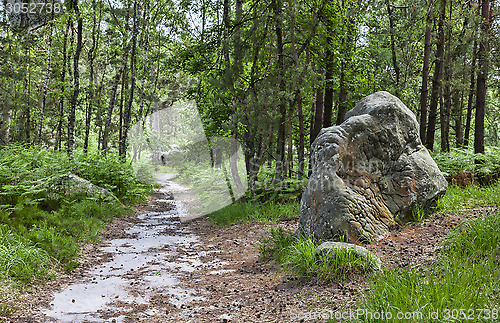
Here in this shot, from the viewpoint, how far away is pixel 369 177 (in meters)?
6.08

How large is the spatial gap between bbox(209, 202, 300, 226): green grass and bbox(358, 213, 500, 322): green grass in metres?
5.01

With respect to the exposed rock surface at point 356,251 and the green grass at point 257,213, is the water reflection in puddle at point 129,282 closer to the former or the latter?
the green grass at point 257,213

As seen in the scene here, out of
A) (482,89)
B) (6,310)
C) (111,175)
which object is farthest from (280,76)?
(111,175)

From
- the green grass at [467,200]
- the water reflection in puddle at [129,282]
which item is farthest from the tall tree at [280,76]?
the green grass at [467,200]

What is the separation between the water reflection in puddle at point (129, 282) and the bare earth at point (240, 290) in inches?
2.0

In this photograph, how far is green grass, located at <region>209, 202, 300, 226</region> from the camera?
29.3ft

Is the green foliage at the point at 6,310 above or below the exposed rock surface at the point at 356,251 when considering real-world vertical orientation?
below

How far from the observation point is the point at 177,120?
6488cm

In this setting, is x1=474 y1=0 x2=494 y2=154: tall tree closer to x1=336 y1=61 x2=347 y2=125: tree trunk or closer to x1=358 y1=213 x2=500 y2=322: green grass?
x1=336 y1=61 x2=347 y2=125: tree trunk

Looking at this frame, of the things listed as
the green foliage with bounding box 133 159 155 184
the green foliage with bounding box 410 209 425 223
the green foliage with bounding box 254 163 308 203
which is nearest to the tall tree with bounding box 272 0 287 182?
the green foliage with bounding box 254 163 308 203

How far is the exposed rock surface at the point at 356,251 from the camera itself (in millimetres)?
4219

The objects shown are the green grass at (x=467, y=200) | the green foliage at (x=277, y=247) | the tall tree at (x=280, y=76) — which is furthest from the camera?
the tall tree at (x=280, y=76)

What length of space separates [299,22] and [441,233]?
687 centimetres

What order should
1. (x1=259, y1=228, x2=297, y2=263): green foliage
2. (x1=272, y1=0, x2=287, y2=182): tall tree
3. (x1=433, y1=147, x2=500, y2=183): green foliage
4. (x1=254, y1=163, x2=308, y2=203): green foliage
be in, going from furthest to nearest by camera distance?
(x1=254, y1=163, x2=308, y2=203): green foliage, (x1=272, y1=0, x2=287, y2=182): tall tree, (x1=433, y1=147, x2=500, y2=183): green foliage, (x1=259, y1=228, x2=297, y2=263): green foliage
